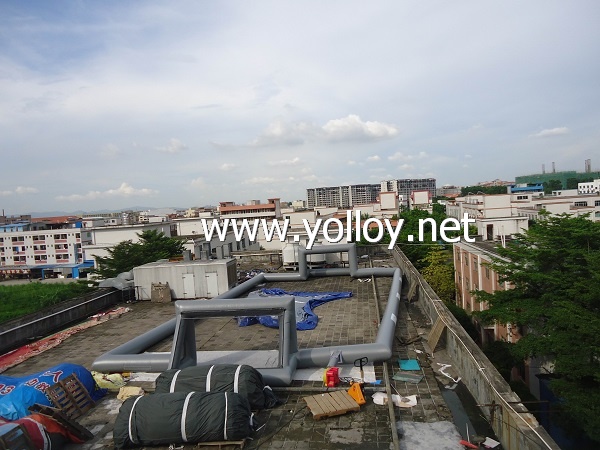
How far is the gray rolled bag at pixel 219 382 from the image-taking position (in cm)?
709

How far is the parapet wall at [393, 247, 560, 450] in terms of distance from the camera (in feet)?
18.1

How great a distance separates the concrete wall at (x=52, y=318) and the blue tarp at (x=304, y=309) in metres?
6.41

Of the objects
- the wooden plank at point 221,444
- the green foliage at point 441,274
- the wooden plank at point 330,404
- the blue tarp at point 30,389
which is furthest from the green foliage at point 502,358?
the green foliage at point 441,274

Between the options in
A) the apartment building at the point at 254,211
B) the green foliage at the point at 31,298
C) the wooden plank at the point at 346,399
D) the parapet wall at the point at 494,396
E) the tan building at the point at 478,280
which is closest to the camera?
the parapet wall at the point at 494,396

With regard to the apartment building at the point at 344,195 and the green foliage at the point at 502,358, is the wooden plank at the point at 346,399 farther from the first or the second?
the apartment building at the point at 344,195

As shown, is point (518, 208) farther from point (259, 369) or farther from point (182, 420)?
point (182, 420)

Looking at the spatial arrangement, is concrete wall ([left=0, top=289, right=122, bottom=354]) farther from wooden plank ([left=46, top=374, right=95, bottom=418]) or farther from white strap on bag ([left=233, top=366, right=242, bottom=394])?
white strap on bag ([left=233, top=366, right=242, bottom=394])

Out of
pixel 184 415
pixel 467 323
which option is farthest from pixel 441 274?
pixel 184 415

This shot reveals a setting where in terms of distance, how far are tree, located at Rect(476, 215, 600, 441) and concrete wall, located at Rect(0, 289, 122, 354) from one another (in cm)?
1480

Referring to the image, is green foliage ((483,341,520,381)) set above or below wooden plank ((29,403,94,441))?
below

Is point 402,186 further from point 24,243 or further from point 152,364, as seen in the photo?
point 152,364

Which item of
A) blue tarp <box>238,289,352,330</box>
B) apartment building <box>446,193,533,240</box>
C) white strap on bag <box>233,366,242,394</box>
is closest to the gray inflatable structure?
white strap on bag <box>233,366,242,394</box>

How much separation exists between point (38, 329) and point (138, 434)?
9.78m

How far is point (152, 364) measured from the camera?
9352 mm
